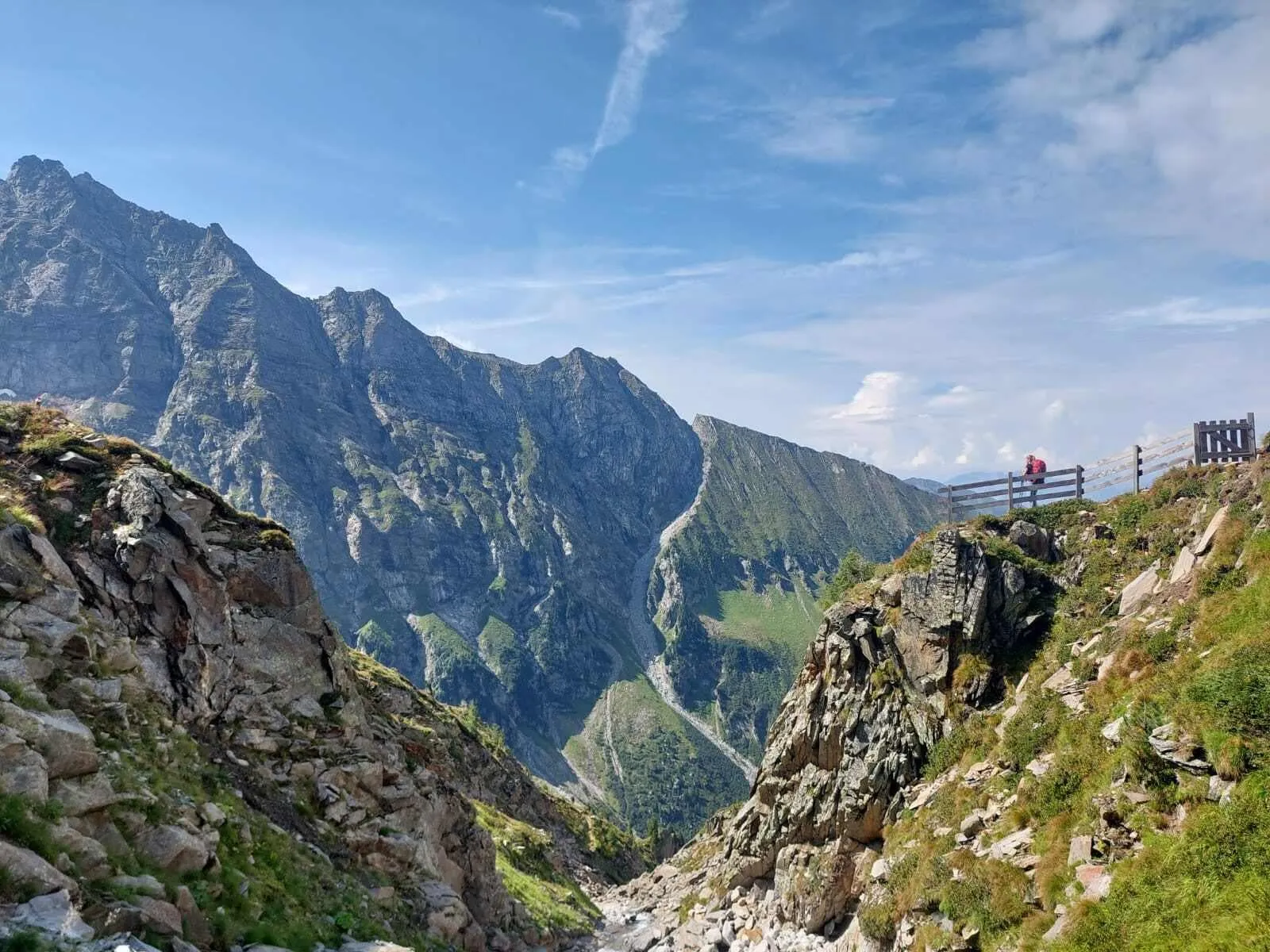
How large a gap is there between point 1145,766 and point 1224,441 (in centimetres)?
2442

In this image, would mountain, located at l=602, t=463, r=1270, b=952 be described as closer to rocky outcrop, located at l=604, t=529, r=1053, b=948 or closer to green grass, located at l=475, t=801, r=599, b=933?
rocky outcrop, located at l=604, t=529, r=1053, b=948

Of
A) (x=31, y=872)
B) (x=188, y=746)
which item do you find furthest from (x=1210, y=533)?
(x=188, y=746)

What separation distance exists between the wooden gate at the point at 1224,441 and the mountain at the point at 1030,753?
1.56 m

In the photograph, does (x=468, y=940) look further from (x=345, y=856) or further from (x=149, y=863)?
(x=149, y=863)

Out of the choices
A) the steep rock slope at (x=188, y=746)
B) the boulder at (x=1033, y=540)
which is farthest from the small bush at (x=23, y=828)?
the boulder at (x=1033, y=540)

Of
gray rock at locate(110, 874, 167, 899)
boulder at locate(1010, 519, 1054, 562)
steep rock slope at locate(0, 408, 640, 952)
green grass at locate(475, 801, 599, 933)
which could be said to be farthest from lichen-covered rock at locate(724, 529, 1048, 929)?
gray rock at locate(110, 874, 167, 899)

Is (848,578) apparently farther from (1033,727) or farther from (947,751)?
(1033,727)

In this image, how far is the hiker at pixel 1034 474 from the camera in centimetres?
4366

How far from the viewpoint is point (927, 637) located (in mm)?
39938

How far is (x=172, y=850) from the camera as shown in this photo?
→ 15.6m

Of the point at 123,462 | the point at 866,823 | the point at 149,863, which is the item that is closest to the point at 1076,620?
the point at 866,823

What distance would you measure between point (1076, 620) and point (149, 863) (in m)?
37.0

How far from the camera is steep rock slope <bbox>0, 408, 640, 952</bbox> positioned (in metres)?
13.7

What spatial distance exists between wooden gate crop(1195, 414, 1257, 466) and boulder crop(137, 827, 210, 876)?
142ft
